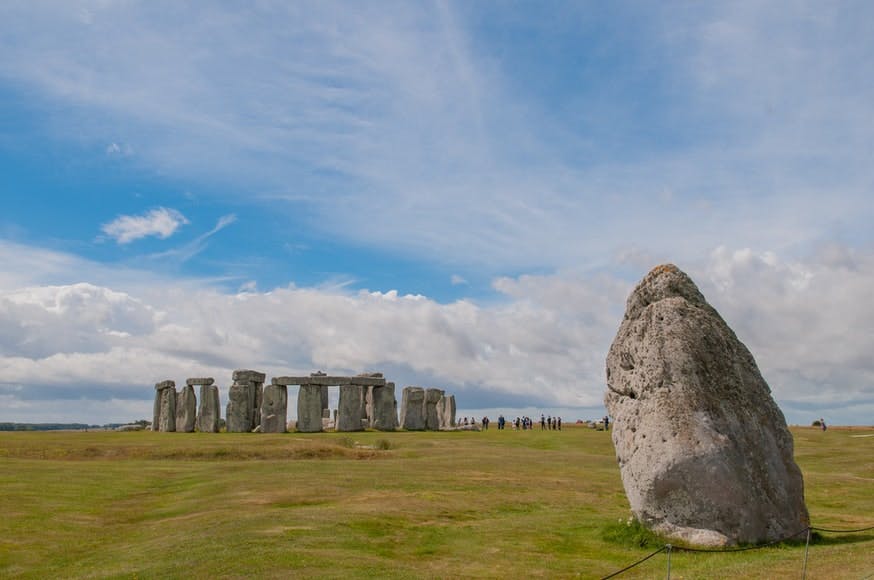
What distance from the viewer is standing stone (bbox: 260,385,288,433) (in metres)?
58.6

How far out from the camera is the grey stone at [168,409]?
63.7 meters

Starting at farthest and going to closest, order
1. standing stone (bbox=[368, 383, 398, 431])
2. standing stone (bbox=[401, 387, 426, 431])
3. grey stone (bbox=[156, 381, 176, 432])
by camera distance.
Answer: standing stone (bbox=[401, 387, 426, 431]) < grey stone (bbox=[156, 381, 176, 432]) < standing stone (bbox=[368, 383, 398, 431])

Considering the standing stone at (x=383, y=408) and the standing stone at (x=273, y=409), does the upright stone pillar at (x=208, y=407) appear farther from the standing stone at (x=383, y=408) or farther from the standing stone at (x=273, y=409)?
the standing stone at (x=383, y=408)

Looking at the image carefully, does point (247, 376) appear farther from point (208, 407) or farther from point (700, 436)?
point (700, 436)

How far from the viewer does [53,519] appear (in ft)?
71.2

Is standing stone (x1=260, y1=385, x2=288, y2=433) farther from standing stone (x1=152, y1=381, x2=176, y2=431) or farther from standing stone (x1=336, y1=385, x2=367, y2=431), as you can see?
standing stone (x1=152, y1=381, x2=176, y2=431)

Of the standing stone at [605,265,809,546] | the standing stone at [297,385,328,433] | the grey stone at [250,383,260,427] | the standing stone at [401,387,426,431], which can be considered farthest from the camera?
the standing stone at [401,387,426,431]

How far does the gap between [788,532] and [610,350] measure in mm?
5643

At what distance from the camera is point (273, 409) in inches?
2325

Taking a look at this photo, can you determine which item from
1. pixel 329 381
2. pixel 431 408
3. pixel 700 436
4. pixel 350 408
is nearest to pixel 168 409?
pixel 329 381

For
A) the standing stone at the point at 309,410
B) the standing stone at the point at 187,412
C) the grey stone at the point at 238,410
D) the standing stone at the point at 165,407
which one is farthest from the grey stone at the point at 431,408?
the standing stone at the point at 165,407

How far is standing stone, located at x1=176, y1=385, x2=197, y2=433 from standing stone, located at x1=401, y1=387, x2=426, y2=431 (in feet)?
52.7

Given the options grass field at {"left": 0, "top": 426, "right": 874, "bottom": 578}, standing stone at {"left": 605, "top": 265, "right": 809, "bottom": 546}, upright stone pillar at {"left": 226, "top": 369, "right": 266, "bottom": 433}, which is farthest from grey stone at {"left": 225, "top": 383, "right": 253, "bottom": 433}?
standing stone at {"left": 605, "top": 265, "right": 809, "bottom": 546}

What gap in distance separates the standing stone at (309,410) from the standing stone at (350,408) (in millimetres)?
1554
